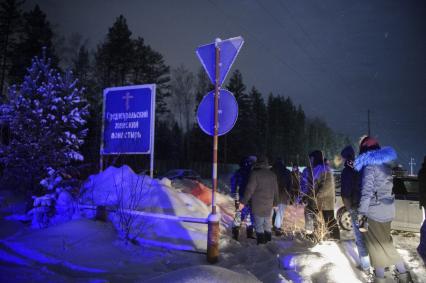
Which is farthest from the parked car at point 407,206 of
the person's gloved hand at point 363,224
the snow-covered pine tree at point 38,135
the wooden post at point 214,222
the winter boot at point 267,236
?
the snow-covered pine tree at point 38,135

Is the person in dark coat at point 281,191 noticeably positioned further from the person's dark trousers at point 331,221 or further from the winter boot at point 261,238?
the winter boot at point 261,238

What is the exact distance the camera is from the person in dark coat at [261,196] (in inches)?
269

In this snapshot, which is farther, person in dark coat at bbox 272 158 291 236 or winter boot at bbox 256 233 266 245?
person in dark coat at bbox 272 158 291 236

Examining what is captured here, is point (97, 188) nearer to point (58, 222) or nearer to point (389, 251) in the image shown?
point (58, 222)

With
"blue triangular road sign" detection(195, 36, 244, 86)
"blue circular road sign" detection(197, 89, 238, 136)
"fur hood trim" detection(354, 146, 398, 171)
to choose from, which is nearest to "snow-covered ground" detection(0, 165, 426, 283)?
"fur hood trim" detection(354, 146, 398, 171)

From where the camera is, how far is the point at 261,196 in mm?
6820

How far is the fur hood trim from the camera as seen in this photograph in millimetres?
4684

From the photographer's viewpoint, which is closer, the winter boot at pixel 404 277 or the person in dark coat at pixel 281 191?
the winter boot at pixel 404 277

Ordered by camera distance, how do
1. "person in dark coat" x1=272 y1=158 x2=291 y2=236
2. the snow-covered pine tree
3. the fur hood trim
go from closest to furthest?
the fur hood trim, the snow-covered pine tree, "person in dark coat" x1=272 y1=158 x2=291 y2=236

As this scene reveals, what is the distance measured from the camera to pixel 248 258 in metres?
5.85

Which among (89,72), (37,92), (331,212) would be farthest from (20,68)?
(331,212)

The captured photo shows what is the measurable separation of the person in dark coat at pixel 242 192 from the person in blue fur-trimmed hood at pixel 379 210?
3.31 m

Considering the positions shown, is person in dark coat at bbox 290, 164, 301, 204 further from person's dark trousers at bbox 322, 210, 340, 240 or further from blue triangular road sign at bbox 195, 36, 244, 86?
blue triangular road sign at bbox 195, 36, 244, 86

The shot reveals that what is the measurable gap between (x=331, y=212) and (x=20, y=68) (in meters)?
34.3
